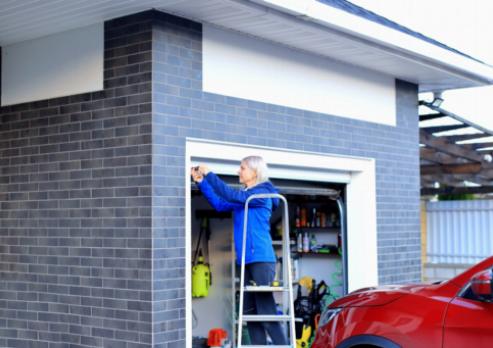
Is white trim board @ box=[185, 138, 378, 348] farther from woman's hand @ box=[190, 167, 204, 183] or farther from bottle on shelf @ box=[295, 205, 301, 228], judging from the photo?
bottle on shelf @ box=[295, 205, 301, 228]

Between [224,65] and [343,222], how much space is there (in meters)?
3.24

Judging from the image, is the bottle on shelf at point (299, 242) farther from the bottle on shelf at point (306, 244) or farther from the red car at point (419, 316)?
the red car at point (419, 316)

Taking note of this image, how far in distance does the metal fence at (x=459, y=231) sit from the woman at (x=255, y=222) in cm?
771

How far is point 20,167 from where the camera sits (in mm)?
8469

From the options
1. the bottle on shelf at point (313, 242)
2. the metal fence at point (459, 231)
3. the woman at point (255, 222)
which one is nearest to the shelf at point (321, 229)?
the bottle on shelf at point (313, 242)

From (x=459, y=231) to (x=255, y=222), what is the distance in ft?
26.4

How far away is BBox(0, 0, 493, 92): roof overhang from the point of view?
7266 mm

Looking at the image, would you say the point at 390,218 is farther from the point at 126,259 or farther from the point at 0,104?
the point at 0,104

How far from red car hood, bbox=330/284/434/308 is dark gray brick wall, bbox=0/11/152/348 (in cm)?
188

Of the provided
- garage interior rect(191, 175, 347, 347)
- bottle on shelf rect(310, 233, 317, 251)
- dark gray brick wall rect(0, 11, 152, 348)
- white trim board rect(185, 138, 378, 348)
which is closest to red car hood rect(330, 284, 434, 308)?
dark gray brick wall rect(0, 11, 152, 348)

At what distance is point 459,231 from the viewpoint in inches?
573

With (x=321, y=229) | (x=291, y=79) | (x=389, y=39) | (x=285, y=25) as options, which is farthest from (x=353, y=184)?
(x=285, y=25)

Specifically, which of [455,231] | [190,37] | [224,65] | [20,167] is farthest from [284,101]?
[455,231]

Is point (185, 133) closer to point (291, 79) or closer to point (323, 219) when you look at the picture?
point (291, 79)
